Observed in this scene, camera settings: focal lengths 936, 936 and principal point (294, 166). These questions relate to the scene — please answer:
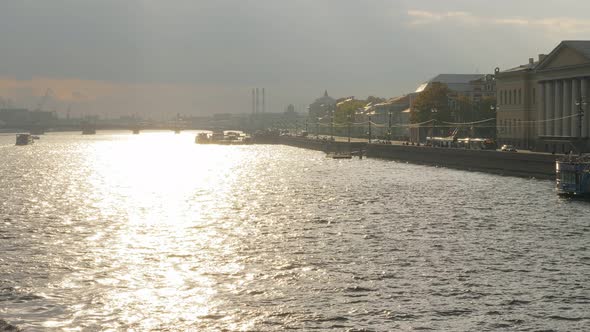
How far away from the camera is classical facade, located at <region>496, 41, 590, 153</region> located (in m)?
102

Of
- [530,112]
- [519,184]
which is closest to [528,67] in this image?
[530,112]

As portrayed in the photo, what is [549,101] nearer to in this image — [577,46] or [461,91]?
[577,46]

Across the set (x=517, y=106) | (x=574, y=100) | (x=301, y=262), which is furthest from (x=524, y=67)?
(x=301, y=262)

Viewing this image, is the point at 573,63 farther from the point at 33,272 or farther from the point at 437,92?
the point at 33,272

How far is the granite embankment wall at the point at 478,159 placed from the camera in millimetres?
80000

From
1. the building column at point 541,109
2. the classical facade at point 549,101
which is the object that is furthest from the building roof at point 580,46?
the building column at point 541,109

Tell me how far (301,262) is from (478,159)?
65.0 m

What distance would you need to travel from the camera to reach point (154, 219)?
52.1 metres

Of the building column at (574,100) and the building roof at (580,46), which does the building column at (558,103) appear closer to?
the building column at (574,100)

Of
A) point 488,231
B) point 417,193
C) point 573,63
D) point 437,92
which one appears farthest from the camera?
point 437,92

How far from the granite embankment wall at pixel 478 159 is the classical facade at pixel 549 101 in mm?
6332

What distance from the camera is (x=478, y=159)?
96.2 meters

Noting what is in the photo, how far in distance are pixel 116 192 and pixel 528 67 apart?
65.7 meters

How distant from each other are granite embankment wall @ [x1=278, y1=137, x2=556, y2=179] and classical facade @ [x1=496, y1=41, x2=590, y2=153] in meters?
6.33
